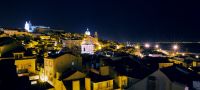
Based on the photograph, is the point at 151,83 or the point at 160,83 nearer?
the point at 160,83

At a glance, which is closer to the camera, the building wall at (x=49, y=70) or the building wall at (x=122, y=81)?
the building wall at (x=122, y=81)

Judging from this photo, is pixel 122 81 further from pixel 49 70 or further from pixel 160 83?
pixel 160 83

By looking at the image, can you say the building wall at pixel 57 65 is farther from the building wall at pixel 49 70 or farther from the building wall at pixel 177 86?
the building wall at pixel 177 86

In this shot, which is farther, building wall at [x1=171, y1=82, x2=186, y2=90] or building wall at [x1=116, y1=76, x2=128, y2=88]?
building wall at [x1=116, y1=76, x2=128, y2=88]

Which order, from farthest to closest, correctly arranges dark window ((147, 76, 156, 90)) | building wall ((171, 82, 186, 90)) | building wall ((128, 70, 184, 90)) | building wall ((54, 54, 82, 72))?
building wall ((54, 54, 82, 72)) < dark window ((147, 76, 156, 90)) < building wall ((128, 70, 184, 90)) < building wall ((171, 82, 186, 90))

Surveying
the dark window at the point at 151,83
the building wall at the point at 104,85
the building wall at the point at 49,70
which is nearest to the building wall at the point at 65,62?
the building wall at the point at 49,70

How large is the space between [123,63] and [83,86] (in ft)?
28.3

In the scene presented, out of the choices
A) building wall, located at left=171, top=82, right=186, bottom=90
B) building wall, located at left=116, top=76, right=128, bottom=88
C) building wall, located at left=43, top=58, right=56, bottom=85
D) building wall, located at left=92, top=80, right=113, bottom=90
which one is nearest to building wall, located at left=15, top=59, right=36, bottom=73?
building wall, located at left=43, top=58, right=56, bottom=85

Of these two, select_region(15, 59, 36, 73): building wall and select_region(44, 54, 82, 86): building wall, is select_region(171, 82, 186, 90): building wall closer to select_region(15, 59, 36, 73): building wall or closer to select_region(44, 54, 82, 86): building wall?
select_region(44, 54, 82, 86): building wall

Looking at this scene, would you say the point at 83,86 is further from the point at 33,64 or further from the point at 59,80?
the point at 33,64

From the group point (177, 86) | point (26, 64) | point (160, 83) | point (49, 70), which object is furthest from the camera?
point (49, 70)

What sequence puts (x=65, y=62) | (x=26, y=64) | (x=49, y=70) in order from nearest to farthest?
(x=26, y=64) < (x=65, y=62) < (x=49, y=70)

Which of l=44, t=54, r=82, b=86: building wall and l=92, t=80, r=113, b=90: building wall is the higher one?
l=44, t=54, r=82, b=86: building wall

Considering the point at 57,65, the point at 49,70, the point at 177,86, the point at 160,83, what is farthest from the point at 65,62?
the point at 177,86
